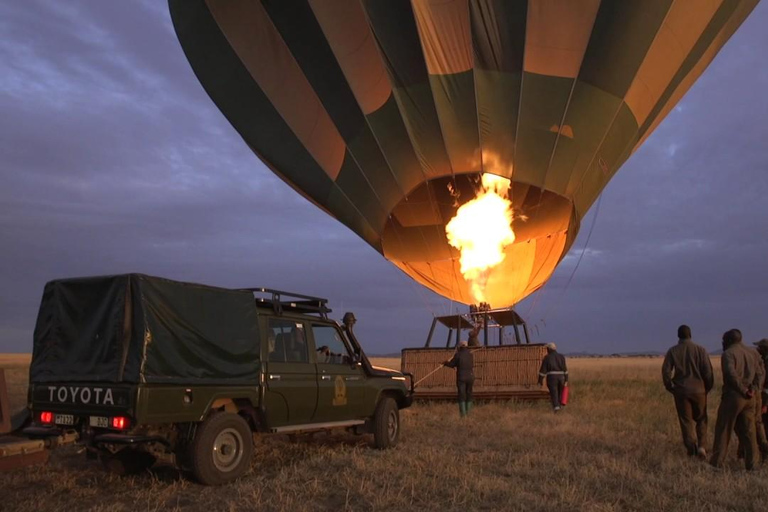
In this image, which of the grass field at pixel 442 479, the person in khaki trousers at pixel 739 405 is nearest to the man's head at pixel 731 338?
the person in khaki trousers at pixel 739 405

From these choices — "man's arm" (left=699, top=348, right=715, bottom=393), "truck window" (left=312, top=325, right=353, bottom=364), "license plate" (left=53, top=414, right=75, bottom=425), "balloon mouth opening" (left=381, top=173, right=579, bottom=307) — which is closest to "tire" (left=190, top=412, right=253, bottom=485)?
"license plate" (left=53, top=414, right=75, bottom=425)

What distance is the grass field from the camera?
20.6 ft

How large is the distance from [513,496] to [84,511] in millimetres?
Result: 4063

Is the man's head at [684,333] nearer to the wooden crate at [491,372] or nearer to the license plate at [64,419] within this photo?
the wooden crate at [491,372]

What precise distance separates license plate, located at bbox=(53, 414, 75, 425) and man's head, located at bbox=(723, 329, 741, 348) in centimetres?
771

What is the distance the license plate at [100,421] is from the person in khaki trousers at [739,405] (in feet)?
23.1

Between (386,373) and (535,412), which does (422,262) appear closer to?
(535,412)

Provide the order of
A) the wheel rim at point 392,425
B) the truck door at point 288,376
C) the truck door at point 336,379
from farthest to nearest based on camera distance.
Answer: the wheel rim at point 392,425 → the truck door at point 336,379 → the truck door at point 288,376

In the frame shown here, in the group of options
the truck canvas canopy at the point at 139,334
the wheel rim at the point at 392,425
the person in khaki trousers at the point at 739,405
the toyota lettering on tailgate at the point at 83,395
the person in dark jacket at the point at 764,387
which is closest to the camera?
the toyota lettering on tailgate at the point at 83,395

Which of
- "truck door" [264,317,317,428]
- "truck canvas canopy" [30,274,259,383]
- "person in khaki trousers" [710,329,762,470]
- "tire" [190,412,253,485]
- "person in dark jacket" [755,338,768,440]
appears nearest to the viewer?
"truck canvas canopy" [30,274,259,383]

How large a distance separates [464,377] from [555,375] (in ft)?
6.72

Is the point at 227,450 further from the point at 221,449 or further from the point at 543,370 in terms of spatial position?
the point at 543,370

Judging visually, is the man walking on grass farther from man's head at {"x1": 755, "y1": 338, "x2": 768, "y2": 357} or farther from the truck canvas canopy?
the truck canvas canopy

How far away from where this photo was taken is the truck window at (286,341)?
8.30 m
